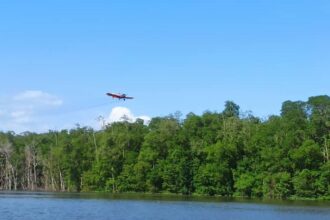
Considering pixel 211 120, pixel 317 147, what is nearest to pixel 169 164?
pixel 211 120

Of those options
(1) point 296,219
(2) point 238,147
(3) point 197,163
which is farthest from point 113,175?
(1) point 296,219

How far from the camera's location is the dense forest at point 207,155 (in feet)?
364

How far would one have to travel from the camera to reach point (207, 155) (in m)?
126

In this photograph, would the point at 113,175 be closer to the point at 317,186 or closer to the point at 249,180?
the point at 249,180

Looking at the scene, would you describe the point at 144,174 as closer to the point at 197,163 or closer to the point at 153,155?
the point at 153,155

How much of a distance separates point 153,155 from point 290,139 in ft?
114

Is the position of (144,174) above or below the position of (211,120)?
below

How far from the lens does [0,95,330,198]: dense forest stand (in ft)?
364

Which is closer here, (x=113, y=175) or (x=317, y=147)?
(x=317, y=147)

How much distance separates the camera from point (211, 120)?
134 m

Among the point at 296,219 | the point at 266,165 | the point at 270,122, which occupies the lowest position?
the point at 296,219

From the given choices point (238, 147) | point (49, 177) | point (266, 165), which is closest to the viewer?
point (266, 165)

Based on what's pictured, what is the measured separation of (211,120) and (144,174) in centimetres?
1955

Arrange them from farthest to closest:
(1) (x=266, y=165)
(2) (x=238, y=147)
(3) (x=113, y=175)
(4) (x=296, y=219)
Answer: (3) (x=113, y=175), (2) (x=238, y=147), (1) (x=266, y=165), (4) (x=296, y=219)
